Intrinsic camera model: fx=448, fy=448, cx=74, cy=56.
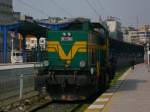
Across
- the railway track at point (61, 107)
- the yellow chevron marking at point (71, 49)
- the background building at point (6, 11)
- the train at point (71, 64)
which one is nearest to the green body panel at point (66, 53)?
the train at point (71, 64)

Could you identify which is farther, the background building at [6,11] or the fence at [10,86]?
the background building at [6,11]

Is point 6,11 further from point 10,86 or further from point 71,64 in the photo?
point 10,86

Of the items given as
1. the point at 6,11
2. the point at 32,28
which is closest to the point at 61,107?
the point at 32,28

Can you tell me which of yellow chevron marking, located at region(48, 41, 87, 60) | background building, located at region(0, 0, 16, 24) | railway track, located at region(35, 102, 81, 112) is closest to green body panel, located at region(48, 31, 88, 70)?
yellow chevron marking, located at region(48, 41, 87, 60)

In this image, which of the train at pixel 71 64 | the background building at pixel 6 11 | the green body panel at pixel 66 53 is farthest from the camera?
the background building at pixel 6 11

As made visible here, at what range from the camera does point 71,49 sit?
2023 cm

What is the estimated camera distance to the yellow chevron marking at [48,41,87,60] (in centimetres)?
→ 2012

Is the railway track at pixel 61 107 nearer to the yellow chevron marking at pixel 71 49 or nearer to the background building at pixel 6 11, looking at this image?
the yellow chevron marking at pixel 71 49

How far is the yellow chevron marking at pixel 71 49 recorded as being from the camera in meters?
20.1

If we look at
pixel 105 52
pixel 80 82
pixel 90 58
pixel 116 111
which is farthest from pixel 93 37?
pixel 116 111

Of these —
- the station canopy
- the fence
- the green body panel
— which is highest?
the station canopy

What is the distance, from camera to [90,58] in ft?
66.2

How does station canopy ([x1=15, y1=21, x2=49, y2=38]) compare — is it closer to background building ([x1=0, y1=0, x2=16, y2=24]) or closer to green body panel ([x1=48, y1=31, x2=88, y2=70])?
green body panel ([x1=48, y1=31, x2=88, y2=70])

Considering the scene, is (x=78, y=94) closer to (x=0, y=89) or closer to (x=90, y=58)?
(x=90, y=58)
